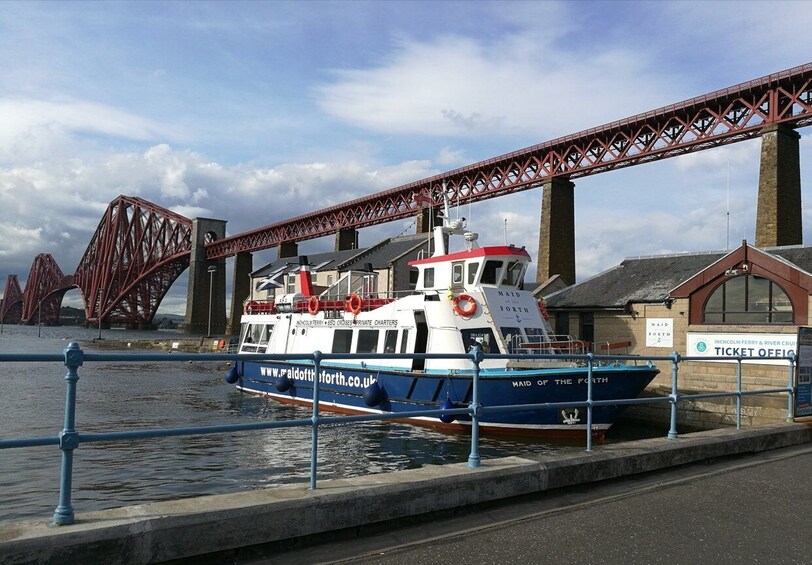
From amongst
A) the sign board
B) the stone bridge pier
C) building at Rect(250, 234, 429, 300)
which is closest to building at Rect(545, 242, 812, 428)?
the sign board

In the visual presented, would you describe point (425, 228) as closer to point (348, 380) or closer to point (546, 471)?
point (348, 380)

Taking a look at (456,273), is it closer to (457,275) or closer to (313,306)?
(457,275)

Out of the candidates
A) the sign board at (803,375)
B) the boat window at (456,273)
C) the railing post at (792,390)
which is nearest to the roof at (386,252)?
the boat window at (456,273)

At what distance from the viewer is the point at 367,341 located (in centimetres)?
1900

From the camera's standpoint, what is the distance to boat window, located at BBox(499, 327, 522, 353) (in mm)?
16875

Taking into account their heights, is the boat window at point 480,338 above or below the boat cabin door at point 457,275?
below

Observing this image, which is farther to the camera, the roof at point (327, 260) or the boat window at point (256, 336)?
the roof at point (327, 260)

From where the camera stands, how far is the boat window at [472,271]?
1794 cm

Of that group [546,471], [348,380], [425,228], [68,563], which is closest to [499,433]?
[348,380]

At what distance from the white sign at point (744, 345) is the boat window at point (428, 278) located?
359 inches

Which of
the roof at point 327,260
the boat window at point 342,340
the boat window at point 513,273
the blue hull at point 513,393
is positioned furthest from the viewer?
the roof at point 327,260

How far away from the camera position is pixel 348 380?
18.8 m

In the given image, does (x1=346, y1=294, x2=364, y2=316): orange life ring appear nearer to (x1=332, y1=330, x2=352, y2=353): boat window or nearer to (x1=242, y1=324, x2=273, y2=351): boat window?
(x1=332, y1=330, x2=352, y2=353): boat window

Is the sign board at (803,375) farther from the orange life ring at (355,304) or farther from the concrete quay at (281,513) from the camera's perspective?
the orange life ring at (355,304)
